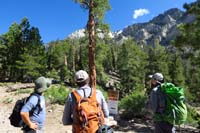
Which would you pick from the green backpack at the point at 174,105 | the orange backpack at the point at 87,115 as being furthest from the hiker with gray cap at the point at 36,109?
the green backpack at the point at 174,105

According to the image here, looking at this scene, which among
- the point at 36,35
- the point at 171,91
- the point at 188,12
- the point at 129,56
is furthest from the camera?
the point at 129,56

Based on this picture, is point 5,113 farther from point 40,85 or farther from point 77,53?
point 77,53

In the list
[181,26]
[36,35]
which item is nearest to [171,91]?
[181,26]

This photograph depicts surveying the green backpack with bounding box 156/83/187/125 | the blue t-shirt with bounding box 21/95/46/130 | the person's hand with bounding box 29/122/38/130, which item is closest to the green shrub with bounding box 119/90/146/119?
the green backpack with bounding box 156/83/187/125

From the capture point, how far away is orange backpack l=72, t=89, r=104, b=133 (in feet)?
16.2

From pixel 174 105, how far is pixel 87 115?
86.8 inches

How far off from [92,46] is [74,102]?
57.4 ft

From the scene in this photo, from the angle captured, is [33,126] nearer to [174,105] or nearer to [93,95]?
[93,95]

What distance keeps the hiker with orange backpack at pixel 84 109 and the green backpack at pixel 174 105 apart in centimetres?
172

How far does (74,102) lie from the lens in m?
5.10

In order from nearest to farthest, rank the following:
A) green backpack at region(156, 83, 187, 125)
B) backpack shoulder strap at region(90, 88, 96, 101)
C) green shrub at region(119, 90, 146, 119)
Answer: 1. backpack shoulder strap at region(90, 88, 96, 101)
2. green backpack at region(156, 83, 187, 125)
3. green shrub at region(119, 90, 146, 119)

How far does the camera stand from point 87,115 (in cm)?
496

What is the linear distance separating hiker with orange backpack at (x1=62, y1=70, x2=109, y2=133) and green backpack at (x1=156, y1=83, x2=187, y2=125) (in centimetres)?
172

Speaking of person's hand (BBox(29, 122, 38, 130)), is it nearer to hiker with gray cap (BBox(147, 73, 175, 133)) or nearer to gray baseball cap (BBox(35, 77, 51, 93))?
gray baseball cap (BBox(35, 77, 51, 93))
